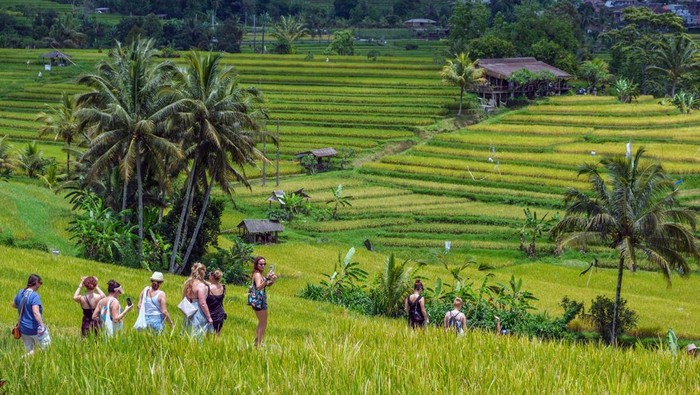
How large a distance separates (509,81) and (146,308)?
61.6 metres

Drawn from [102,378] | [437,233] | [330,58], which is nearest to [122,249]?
[437,233]

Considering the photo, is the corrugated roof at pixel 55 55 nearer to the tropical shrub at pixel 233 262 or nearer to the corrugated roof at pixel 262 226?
the corrugated roof at pixel 262 226

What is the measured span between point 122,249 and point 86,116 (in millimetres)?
4240

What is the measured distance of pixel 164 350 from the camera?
13570 millimetres

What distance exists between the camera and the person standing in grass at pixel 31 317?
1411 cm

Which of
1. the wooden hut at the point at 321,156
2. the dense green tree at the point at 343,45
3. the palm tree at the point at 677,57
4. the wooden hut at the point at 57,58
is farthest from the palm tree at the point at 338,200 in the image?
the dense green tree at the point at 343,45

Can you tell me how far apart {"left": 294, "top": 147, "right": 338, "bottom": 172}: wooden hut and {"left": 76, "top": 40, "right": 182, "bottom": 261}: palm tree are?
25.4 metres

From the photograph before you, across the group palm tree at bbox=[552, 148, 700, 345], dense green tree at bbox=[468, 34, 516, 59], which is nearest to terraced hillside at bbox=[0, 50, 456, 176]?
dense green tree at bbox=[468, 34, 516, 59]

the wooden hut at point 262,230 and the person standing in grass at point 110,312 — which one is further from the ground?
the person standing in grass at point 110,312

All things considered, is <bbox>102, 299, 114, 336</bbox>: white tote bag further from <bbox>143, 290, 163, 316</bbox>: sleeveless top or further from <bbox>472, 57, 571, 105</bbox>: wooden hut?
<bbox>472, 57, 571, 105</bbox>: wooden hut

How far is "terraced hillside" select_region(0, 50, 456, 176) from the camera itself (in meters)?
64.8

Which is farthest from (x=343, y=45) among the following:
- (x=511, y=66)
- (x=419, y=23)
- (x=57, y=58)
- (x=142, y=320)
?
(x=142, y=320)

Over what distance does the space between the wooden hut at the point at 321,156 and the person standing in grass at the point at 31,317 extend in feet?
145

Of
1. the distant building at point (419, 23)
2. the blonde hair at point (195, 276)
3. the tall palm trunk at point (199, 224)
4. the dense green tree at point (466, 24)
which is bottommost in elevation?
the tall palm trunk at point (199, 224)
